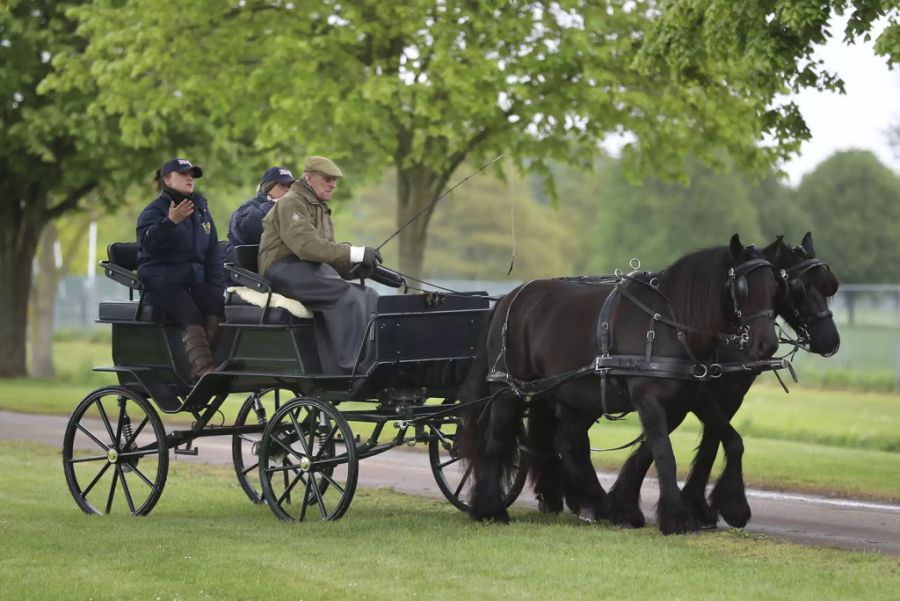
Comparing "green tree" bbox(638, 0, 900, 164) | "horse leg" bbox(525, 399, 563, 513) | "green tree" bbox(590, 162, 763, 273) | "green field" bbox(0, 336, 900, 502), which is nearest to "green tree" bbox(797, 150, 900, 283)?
"green tree" bbox(590, 162, 763, 273)

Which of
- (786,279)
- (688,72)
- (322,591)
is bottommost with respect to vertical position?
(322,591)

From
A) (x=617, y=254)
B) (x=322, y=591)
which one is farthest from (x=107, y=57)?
(x=617, y=254)

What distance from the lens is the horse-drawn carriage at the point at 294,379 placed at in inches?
428

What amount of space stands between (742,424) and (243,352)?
12.4 m

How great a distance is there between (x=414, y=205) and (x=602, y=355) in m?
12.5

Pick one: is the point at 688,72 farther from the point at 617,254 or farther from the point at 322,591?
the point at 617,254

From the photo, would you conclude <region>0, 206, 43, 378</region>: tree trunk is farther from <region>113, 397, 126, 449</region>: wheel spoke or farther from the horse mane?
the horse mane

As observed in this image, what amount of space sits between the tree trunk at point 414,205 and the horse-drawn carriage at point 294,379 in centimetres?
1072

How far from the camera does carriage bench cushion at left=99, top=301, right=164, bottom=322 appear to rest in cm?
1170

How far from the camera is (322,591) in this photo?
8.19 meters

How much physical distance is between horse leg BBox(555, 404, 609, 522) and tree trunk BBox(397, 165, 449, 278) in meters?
11.4

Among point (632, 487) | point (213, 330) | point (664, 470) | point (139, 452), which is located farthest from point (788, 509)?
point (139, 452)

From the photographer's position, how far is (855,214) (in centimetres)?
5866

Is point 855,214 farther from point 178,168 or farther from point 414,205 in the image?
point 178,168
